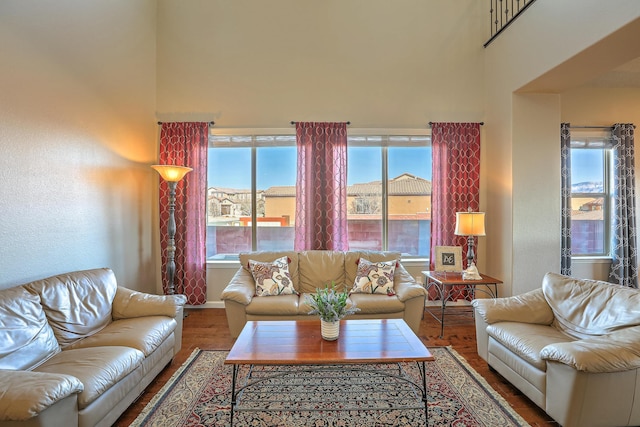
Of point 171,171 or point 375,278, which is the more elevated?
point 171,171

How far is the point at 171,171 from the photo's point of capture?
3.81m

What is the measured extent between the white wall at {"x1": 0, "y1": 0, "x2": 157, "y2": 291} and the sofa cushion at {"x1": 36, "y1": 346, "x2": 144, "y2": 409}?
88cm

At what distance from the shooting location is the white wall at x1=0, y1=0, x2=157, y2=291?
238 cm

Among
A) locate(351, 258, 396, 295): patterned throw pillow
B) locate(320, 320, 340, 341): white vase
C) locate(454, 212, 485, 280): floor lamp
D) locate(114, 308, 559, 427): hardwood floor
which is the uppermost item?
locate(454, 212, 485, 280): floor lamp

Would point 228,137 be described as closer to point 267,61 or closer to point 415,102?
point 267,61

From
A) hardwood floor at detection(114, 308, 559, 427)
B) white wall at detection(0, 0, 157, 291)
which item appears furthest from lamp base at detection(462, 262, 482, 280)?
white wall at detection(0, 0, 157, 291)

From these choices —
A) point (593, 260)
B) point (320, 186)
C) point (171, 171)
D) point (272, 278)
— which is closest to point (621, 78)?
point (593, 260)

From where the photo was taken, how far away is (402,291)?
331 cm

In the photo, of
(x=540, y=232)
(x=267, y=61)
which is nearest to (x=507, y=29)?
(x=540, y=232)

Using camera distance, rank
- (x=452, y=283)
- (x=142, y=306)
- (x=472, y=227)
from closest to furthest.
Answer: (x=142, y=306) < (x=452, y=283) < (x=472, y=227)

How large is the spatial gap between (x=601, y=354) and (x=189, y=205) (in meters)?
4.38

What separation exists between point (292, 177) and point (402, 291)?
2275 millimetres

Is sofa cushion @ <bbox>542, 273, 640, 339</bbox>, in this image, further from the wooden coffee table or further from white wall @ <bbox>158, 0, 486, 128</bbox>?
white wall @ <bbox>158, 0, 486, 128</bbox>

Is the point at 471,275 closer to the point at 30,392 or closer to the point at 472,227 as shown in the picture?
the point at 472,227
